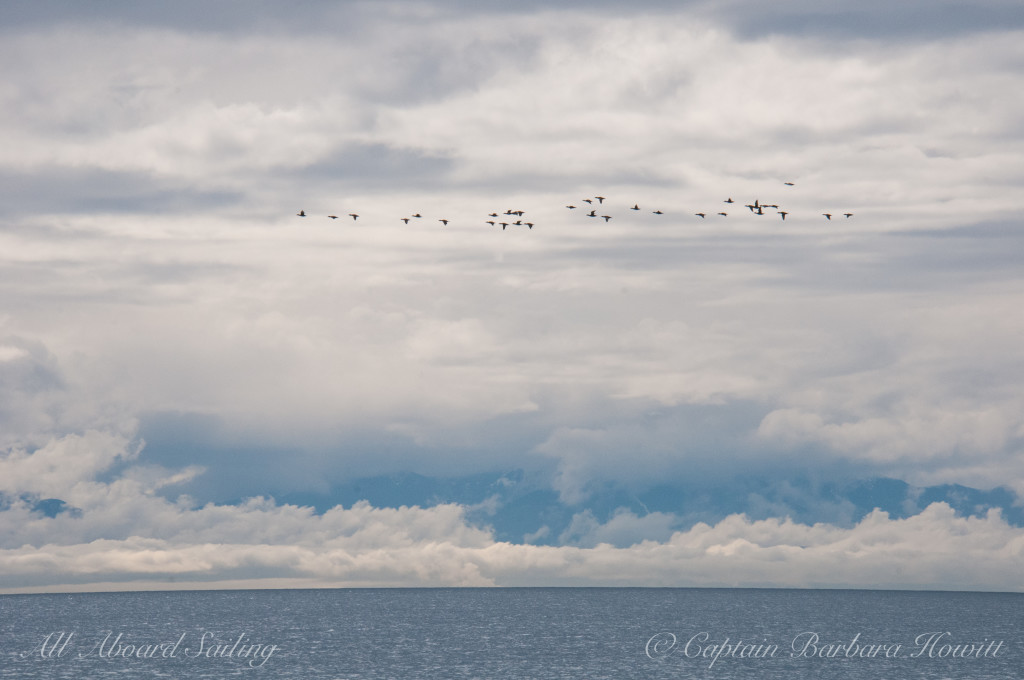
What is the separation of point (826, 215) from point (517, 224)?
128 feet

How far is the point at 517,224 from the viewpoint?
142875 mm

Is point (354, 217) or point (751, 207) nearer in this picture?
point (751, 207)

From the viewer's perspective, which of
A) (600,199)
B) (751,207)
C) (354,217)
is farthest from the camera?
(600,199)

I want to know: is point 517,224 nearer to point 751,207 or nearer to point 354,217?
point 354,217

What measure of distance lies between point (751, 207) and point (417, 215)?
43.8 m

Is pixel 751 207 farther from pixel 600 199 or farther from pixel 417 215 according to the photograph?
pixel 417 215

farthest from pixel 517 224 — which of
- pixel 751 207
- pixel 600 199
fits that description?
pixel 751 207

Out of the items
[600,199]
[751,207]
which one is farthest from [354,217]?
[751,207]

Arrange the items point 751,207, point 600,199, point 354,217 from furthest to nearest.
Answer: point 600,199 < point 354,217 < point 751,207

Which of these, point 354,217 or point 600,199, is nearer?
point 354,217

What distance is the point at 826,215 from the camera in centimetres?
13125

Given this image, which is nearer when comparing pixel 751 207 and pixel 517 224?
pixel 751 207

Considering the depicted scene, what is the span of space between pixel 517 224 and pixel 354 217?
21.4 metres

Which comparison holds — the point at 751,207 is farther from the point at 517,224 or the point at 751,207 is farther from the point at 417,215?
the point at 417,215
